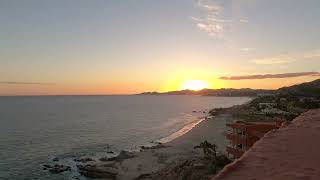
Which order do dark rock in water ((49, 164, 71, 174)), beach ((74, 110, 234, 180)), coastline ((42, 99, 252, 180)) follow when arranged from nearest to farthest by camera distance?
beach ((74, 110, 234, 180)), coastline ((42, 99, 252, 180)), dark rock in water ((49, 164, 71, 174))

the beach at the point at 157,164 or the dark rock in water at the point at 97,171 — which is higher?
the beach at the point at 157,164

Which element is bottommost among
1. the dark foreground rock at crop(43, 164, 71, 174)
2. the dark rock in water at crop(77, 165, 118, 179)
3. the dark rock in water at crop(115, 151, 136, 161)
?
the dark foreground rock at crop(43, 164, 71, 174)

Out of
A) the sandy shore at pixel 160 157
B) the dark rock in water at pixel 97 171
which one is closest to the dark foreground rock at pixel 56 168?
the dark rock in water at pixel 97 171

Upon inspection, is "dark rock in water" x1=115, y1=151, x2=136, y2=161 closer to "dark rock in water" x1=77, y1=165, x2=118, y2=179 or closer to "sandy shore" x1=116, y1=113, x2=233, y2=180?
"sandy shore" x1=116, y1=113, x2=233, y2=180

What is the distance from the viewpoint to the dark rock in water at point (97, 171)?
3075 cm

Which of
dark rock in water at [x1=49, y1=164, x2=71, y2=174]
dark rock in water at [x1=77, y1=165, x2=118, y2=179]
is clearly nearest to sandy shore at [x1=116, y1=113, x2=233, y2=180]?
dark rock in water at [x1=77, y1=165, x2=118, y2=179]

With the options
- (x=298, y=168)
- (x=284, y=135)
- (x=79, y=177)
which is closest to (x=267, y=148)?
(x=298, y=168)

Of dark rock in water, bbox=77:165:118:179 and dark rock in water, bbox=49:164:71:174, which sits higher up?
dark rock in water, bbox=77:165:118:179

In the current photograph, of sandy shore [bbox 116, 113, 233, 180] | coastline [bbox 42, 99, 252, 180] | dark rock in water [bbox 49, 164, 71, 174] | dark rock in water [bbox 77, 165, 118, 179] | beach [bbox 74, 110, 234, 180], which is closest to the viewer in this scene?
beach [bbox 74, 110, 234, 180]

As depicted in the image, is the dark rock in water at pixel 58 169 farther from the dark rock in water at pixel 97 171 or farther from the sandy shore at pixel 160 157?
the sandy shore at pixel 160 157

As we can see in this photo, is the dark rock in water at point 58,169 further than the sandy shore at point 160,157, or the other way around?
the dark rock in water at point 58,169

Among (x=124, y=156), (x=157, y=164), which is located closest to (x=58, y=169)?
(x=124, y=156)

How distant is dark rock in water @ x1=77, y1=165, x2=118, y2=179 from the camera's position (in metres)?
30.8

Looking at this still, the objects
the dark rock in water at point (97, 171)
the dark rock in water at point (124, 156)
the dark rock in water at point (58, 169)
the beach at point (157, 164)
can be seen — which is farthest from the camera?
the dark rock in water at point (124, 156)
